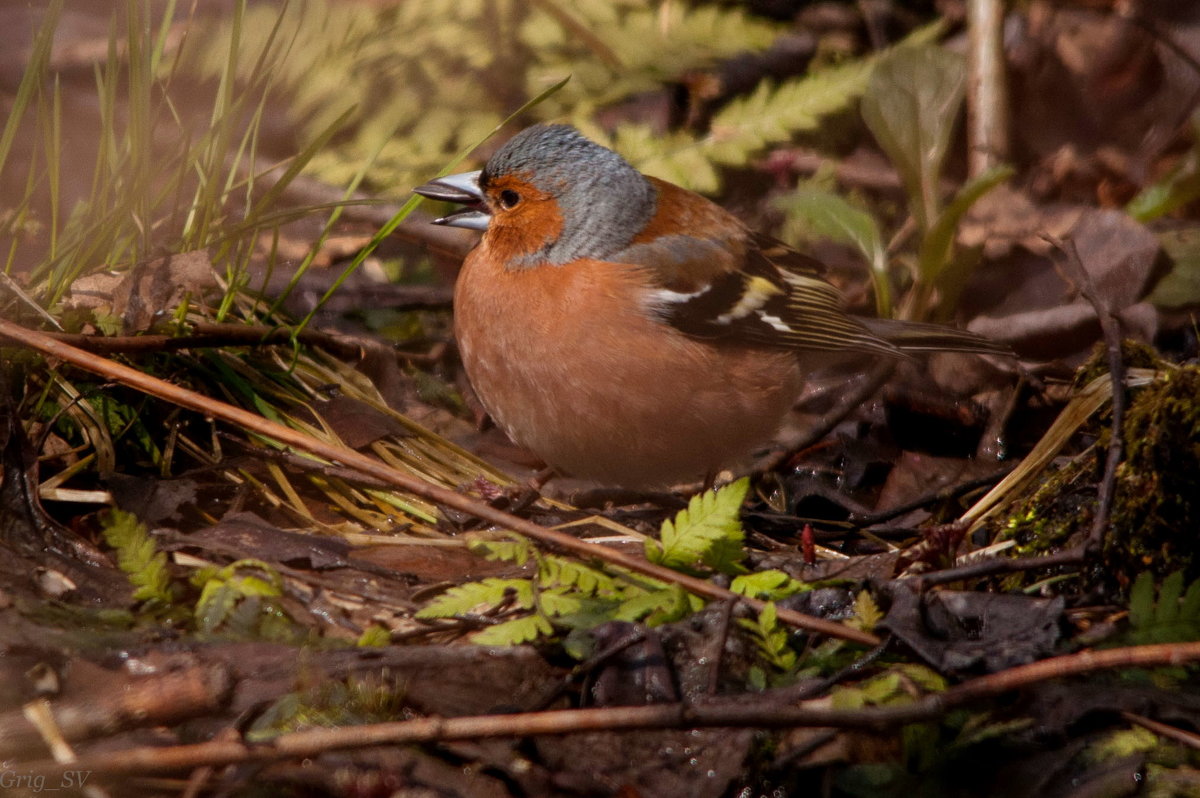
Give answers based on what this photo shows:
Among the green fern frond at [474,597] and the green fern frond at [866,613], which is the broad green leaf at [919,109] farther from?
the green fern frond at [474,597]

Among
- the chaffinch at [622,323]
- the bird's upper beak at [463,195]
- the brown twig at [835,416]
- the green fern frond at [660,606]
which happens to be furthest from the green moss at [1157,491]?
the bird's upper beak at [463,195]

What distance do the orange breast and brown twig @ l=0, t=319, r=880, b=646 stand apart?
84 centimetres

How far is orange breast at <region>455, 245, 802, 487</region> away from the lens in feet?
11.8

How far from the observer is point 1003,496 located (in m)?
3.26

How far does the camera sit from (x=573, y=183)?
155 inches

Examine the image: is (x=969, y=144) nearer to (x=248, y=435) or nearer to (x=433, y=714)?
(x=248, y=435)

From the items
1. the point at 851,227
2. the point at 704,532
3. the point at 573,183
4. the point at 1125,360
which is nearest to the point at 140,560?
the point at 704,532

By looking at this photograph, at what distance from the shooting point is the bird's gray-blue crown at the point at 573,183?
3.88m

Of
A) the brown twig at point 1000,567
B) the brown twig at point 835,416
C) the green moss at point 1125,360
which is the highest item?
the green moss at point 1125,360

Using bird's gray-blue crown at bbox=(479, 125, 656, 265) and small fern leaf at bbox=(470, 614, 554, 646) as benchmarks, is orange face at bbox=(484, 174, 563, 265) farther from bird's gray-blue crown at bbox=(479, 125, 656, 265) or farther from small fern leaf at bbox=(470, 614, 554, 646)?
small fern leaf at bbox=(470, 614, 554, 646)

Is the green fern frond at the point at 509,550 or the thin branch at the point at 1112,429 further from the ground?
the thin branch at the point at 1112,429

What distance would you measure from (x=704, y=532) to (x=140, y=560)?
1.27m

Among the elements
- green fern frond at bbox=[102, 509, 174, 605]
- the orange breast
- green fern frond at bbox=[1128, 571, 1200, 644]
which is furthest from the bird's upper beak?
green fern frond at bbox=[1128, 571, 1200, 644]

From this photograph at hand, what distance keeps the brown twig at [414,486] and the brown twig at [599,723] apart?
0.38 m
